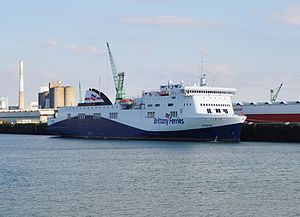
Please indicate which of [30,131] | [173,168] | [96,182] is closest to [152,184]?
[96,182]

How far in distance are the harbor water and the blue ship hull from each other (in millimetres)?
14405

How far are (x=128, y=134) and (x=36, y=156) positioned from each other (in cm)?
2081

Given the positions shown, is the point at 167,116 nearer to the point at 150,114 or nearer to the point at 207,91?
the point at 150,114

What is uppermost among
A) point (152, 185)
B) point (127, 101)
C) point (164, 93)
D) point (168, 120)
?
point (164, 93)

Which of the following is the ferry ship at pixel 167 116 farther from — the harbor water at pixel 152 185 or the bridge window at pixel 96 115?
the harbor water at pixel 152 185

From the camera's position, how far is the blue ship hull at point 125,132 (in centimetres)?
5556

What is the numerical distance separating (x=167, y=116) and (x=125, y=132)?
6.39 m

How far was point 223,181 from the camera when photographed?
90.4 ft

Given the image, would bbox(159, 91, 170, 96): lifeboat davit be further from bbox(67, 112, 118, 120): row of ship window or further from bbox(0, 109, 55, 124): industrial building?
bbox(0, 109, 55, 124): industrial building


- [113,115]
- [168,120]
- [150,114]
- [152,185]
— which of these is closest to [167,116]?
[168,120]

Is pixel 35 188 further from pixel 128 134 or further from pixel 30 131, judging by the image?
pixel 30 131

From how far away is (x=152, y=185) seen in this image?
2633cm

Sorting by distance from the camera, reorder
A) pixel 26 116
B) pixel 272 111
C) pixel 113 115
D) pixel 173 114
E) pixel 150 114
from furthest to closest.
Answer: pixel 26 116 < pixel 272 111 < pixel 113 115 < pixel 150 114 < pixel 173 114

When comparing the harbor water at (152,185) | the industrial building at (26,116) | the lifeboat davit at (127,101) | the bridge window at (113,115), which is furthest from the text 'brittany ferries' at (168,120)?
the industrial building at (26,116)
